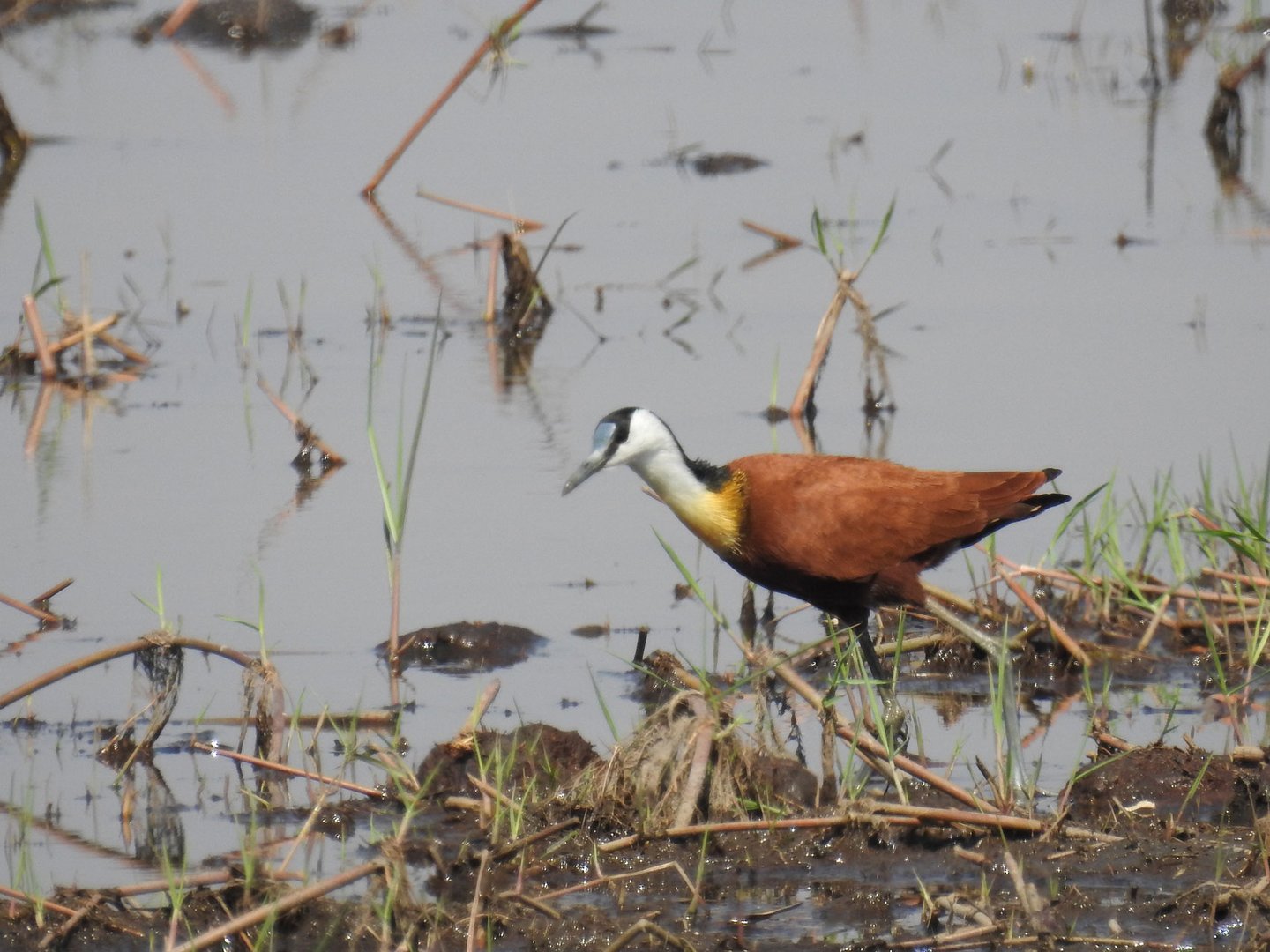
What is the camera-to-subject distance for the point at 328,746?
5.71m

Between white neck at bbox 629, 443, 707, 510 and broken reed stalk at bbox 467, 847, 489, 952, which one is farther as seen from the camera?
white neck at bbox 629, 443, 707, 510

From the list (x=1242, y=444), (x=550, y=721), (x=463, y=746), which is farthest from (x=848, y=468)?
(x=1242, y=444)

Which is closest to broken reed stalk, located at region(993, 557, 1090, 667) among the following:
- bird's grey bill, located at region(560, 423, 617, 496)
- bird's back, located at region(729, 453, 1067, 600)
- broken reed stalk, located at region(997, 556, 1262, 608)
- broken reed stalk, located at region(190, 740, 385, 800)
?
broken reed stalk, located at region(997, 556, 1262, 608)

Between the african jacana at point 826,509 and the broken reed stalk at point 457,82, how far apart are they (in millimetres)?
3680

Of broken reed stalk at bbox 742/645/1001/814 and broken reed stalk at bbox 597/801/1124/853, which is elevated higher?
broken reed stalk at bbox 742/645/1001/814

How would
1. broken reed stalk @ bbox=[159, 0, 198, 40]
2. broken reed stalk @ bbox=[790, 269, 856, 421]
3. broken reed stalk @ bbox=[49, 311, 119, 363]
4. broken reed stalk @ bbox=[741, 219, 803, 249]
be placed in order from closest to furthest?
broken reed stalk @ bbox=[790, 269, 856, 421]
broken reed stalk @ bbox=[49, 311, 119, 363]
broken reed stalk @ bbox=[741, 219, 803, 249]
broken reed stalk @ bbox=[159, 0, 198, 40]

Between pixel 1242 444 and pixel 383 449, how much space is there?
318 cm

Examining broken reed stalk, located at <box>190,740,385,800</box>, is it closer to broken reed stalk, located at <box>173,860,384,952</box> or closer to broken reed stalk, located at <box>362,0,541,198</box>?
broken reed stalk, located at <box>173,860,384,952</box>

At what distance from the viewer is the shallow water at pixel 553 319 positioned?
6.47m

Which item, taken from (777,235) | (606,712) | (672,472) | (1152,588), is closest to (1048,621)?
(1152,588)

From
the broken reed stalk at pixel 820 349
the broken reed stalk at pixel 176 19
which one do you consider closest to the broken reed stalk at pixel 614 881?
the broken reed stalk at pixel 820 349

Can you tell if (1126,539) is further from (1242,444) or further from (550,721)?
(550,721)

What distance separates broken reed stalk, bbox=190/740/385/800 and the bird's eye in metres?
1.28

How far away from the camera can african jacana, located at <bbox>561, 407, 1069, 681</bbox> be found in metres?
6.05
